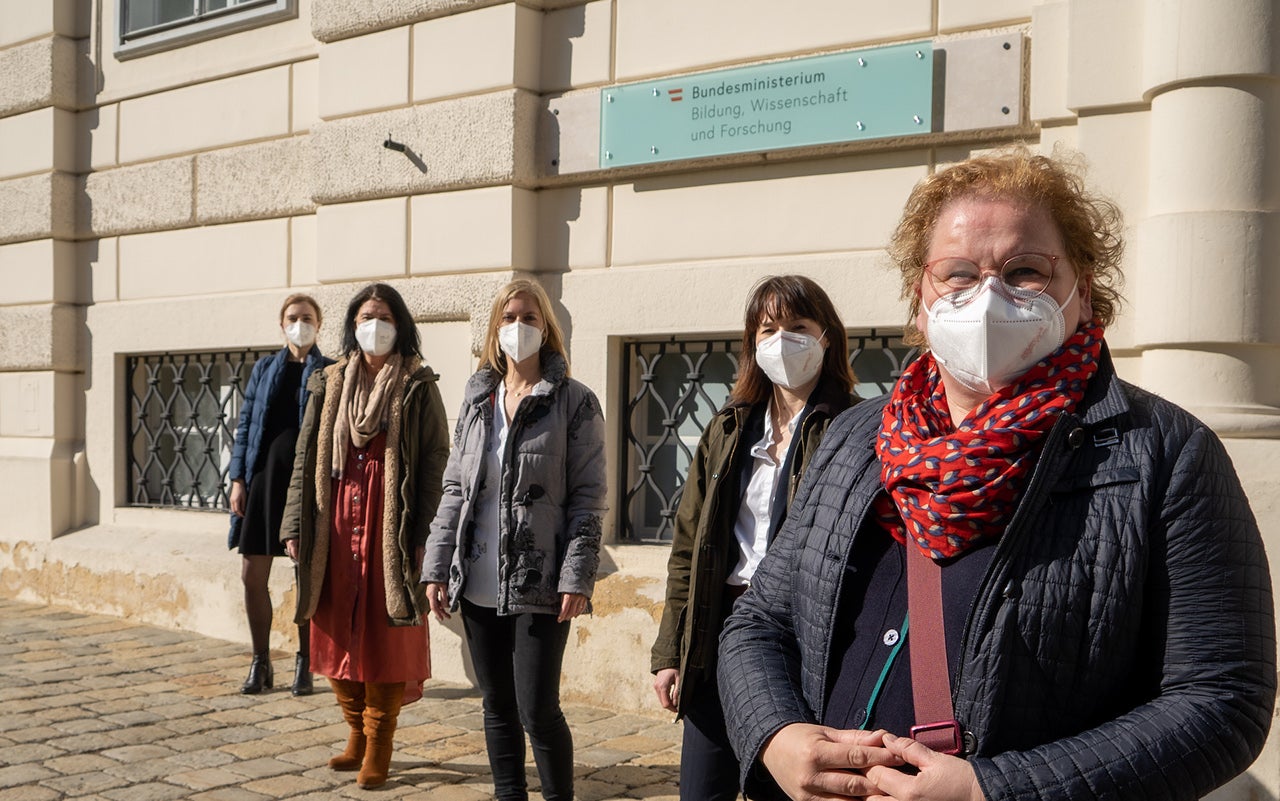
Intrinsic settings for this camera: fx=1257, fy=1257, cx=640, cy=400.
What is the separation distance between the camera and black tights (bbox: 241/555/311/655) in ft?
21.9

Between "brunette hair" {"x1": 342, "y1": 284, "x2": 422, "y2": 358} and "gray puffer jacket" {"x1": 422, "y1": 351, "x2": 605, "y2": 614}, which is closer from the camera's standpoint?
"gray puffer jacket" {"x1": 422, "y1": 351, "x2": 605, "y2": 614}

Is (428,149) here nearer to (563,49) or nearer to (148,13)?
(563,49)

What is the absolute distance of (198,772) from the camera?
5.15 m

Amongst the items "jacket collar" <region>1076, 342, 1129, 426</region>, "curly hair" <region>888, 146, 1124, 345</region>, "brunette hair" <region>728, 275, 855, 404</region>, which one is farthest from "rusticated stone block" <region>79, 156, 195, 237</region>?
"jacket collar" <region>1076, 342, 1129, 426</region>

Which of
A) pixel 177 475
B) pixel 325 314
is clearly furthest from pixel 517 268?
pixel 177 475

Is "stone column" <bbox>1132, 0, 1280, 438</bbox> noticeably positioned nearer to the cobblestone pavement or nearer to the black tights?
the cobblestone pavement

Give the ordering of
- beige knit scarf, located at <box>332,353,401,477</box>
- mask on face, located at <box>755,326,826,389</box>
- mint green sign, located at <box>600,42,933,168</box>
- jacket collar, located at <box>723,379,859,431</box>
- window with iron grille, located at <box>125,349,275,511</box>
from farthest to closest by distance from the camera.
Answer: window with iron grille, located at <box>125,349,275,511</box>, mint green sign, located at <box>600,42,933,168</box>, beige knit scarf, located at <box>332,353,401,477</box>, mask on face, located at <box>755,326,826,389</box>, jacket collar, located at <box>723,379,859,431</box>

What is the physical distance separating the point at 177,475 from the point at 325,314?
2.29 metres

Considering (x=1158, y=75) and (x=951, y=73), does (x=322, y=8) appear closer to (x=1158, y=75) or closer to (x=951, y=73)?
(x=951, y=73)

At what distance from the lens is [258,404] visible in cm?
655

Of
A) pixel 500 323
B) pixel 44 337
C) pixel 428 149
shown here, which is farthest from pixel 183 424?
pixel 500 323

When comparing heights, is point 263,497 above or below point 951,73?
below

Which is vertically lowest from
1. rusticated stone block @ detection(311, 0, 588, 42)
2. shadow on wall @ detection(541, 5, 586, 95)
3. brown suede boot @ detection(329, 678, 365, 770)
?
brown suede boot @ detection(329, 678, 365, 770)

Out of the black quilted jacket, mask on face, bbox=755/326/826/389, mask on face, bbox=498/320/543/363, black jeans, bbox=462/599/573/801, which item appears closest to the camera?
the black quilted jacket
